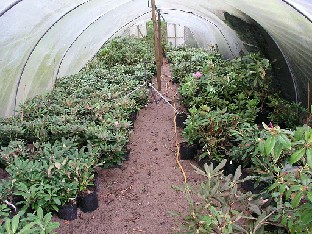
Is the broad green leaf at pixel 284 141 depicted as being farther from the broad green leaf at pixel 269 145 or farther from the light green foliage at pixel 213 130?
the light green foliage at pixel 213 130

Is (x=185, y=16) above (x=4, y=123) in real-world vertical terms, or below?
above

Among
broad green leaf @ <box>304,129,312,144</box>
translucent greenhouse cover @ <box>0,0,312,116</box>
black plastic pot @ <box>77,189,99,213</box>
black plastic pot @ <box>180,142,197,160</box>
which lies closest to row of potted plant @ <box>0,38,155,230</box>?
black plastic pot @ <box>77,189,99,213</box>

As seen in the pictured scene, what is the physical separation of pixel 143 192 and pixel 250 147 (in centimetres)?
124

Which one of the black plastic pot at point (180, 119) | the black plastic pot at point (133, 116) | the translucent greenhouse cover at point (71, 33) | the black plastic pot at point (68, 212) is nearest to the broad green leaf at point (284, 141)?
the black plastic pot at point (68, 212)

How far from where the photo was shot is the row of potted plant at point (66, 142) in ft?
9.93

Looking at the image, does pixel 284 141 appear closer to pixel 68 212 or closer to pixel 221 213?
pixel 221 213

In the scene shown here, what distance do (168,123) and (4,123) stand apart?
243 cm

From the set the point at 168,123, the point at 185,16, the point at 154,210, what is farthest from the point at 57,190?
the point at 185,16

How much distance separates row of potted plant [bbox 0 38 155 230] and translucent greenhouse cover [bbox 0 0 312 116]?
40 cm

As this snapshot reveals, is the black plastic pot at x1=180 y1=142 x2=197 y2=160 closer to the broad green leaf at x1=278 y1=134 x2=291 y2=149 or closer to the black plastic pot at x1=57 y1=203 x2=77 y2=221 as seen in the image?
the black plastic pot at x1=57 y1=203 x2=77 y2=221

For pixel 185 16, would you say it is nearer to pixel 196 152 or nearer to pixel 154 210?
pixel 196 152

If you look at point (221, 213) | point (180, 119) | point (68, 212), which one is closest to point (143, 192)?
point (68, 212)

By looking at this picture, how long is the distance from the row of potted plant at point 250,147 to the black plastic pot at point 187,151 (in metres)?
0.08

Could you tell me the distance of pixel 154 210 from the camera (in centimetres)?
343
